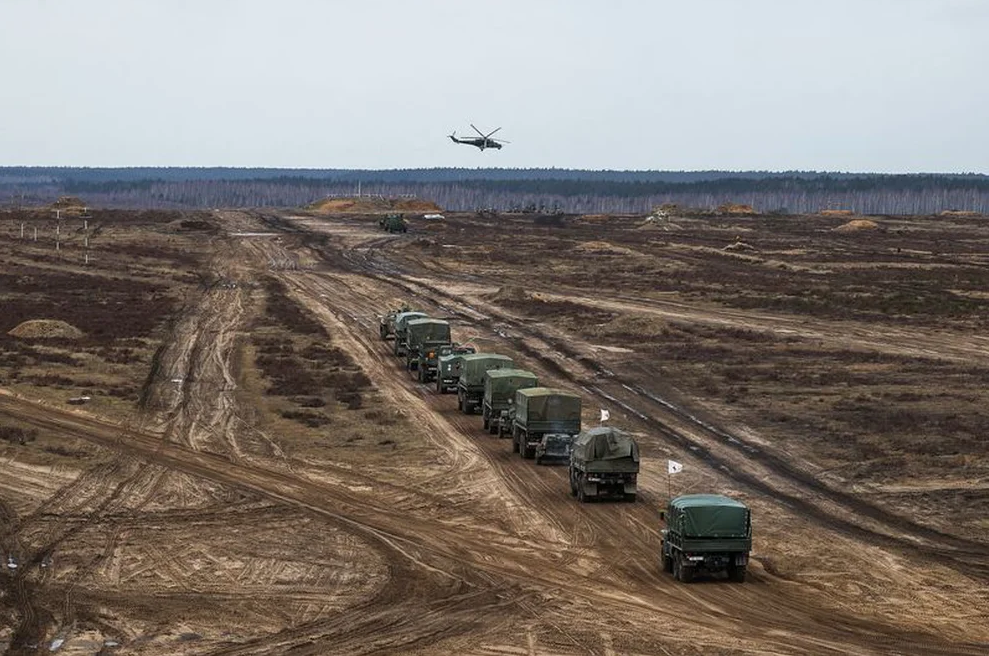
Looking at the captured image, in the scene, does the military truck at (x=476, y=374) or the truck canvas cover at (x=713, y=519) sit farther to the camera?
the military truck at (x=476, y=374)

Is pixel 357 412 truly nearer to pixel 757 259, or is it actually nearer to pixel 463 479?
pixel 463 479

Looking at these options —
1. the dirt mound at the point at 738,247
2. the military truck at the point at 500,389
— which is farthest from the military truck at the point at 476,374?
the dirt mound at the point at 738,247

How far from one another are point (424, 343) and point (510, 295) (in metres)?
39.8

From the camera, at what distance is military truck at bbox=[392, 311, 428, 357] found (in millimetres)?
83500

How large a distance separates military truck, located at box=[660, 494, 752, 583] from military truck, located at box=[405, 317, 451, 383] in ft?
127

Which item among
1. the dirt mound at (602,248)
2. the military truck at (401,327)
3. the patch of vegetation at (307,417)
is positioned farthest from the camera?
the dirt mound at (602,248)

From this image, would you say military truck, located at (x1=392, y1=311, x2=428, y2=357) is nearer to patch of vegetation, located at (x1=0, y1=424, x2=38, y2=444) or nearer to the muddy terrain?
the muddy terrain

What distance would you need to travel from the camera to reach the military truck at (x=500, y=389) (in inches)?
2375

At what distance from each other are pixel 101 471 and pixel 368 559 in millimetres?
15603

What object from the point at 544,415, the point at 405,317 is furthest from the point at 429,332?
the point at 544,415

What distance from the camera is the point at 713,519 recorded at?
36844 millimetres

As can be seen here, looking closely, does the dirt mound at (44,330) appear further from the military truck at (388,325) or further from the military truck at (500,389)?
the military truck at (500,389)

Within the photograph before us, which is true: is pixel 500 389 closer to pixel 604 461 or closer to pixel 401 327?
pixel 604 461

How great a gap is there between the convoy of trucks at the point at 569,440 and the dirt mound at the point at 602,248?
73.9 meters
